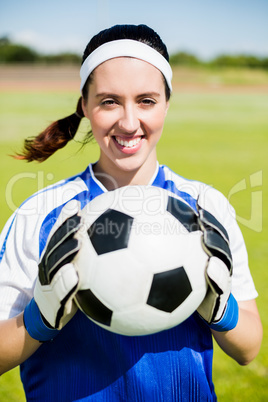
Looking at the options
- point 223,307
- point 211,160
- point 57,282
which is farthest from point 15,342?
point 211,160

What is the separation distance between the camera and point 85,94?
1.86m

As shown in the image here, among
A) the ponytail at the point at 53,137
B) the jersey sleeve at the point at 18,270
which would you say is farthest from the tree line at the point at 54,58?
the jersey sleeve at the point at 18,270

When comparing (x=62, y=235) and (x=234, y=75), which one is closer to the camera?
(x=62, y=235)

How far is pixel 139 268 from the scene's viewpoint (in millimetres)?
1301

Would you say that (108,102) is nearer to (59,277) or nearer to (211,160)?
(59,277)

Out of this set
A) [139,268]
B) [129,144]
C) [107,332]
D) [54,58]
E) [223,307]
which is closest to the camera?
[139,268]

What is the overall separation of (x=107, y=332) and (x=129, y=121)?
785 mm

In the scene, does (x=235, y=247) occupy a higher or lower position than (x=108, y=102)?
lower

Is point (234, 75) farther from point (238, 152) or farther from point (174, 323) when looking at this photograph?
point (174, 323)

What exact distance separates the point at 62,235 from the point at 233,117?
655 inches

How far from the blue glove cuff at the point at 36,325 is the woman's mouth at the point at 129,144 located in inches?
26.2

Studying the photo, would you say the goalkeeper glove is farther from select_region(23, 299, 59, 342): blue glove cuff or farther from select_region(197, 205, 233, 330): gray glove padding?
select_region(23, 299, 59, 342): blue glove cuff

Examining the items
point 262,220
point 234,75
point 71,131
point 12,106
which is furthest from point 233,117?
point 234,75

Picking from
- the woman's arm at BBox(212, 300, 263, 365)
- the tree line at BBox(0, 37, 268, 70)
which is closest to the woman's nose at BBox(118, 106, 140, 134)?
the woman's arm at BBox(212, 300, 263, 365)
